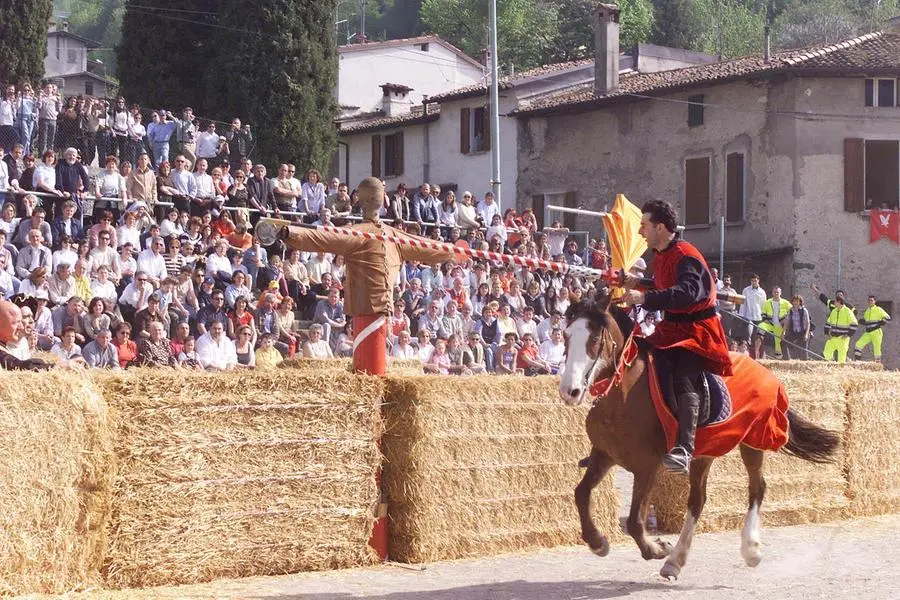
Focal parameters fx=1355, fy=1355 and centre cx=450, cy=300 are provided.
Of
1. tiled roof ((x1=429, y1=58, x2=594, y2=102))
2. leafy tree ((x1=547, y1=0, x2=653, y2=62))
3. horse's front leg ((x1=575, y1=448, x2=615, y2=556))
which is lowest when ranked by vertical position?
horse's front leg ((x1=575, y1=448, x2=615, y2=556))

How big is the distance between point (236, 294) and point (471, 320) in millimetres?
4451

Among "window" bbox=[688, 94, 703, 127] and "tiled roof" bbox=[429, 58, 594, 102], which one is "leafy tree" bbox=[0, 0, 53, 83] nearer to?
"tiled roof" bbox=[429, 58, 594, 102]

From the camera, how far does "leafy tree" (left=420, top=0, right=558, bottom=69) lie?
79625 millimetres

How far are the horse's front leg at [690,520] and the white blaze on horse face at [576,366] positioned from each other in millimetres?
1638

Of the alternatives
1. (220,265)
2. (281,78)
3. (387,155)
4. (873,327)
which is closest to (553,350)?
(220,265)

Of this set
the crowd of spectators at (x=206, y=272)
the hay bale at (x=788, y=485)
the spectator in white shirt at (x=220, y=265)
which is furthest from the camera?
the spectator in white shirt at (x=220, y=265)

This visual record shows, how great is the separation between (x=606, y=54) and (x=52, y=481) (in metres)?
39.0

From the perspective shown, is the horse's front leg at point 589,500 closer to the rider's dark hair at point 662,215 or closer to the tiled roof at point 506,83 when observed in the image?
the rider's dark hair at point 662,215

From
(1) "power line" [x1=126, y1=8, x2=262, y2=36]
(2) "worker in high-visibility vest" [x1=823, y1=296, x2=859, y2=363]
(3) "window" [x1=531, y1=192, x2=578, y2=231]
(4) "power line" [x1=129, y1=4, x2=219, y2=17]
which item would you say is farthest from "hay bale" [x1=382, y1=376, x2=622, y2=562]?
(4) "power line" [x1=129, y1=4, x2=219, y2=17]

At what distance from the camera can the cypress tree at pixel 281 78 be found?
4138 cm

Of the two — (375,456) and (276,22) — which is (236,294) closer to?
(375,456)

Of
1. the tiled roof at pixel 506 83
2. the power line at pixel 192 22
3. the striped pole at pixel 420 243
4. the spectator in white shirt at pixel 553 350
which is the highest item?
the power line at pixel 192 22

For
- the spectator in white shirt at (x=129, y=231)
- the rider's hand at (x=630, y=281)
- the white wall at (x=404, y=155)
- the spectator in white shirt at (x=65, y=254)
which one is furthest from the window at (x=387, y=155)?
the rider's hand at (x=630, y=281)

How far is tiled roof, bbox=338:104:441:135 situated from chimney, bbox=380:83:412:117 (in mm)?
421
